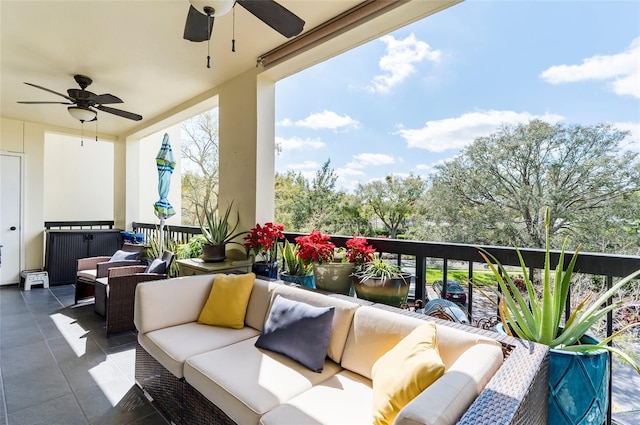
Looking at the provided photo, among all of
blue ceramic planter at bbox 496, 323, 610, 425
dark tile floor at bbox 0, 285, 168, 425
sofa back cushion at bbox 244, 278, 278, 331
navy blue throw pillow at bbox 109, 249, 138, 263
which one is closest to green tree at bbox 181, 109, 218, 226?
navy blue throw pillow at bbox 109, 249, 138, 263

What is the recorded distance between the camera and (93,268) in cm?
455

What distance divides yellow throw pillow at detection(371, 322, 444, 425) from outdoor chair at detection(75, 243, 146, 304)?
4.02 m

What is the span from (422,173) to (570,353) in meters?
11.4

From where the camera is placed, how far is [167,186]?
4.84 meters

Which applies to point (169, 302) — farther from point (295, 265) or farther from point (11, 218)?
point (11, 218)

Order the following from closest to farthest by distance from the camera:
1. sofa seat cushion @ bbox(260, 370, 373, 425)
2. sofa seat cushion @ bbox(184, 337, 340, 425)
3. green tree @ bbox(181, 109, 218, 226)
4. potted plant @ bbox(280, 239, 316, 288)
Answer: sofa seat cushion @ bbox(260, 370, 373, 425) → sofa seat cushion @ bbox(184, 337, 340, 425) → potted plant @ bbox(280, 239, 316, 288) → green tree @ bbox(181, 109, 218, 226)

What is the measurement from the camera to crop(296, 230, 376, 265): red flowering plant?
2.38 meters

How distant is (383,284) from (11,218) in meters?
6.75

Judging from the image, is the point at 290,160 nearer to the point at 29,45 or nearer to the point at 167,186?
the point at 167,186

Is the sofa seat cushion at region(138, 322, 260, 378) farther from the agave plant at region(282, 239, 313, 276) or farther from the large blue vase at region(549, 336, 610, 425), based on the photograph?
the large blue vase at region(549, 336, 610, 425)

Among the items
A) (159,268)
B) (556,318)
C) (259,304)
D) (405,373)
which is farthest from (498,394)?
(159,268)

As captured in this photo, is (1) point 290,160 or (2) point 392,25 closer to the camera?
(2) point 392,25

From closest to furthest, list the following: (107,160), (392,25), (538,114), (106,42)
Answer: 1. (392,25)
2. (106,42)
3. (107,160)
4. (538,114)

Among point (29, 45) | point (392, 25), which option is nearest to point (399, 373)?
point (392, 25)
